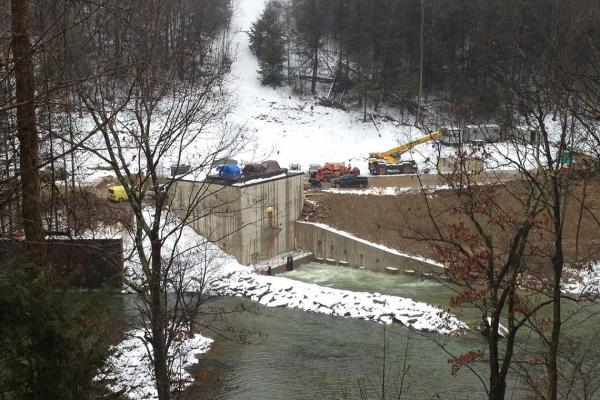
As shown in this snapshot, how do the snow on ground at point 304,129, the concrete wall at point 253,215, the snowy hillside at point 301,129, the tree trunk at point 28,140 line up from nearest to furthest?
the tree trunk at point 28,140 → the concrete wall at point 253,215 → the snow on ground at point 304,129 → the snowy hillside at point 301,129

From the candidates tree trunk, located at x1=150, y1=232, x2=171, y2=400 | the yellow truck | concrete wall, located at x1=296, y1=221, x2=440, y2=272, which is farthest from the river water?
the yellow truck

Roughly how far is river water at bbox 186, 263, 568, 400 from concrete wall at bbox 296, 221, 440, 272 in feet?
11.0

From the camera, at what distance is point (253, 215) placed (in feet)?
73.3

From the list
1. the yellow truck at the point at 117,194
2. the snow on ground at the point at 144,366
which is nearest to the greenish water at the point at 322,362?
the snow on ground at the point at 144,366

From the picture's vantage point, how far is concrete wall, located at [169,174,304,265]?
21484mm

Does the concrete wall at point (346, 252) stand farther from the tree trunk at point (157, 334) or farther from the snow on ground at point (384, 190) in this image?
the tree trunk at point (157, 334)

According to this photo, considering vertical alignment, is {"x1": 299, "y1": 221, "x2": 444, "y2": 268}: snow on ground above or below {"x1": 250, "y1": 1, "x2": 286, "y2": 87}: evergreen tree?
below

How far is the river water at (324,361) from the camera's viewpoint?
11859 millimetres

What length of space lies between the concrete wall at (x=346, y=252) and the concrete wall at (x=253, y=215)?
27.0 inches

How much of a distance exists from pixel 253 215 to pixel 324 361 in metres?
9.65

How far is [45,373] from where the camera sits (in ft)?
10.9

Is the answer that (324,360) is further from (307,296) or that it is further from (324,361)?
(307,296)

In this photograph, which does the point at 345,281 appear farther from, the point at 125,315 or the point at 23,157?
the point at 23,157

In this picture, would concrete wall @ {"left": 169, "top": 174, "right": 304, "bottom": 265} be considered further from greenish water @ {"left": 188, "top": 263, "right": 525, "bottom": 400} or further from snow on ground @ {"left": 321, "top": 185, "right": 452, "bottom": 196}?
greenish water @ {"left": 188, "top": 263, "right": 525, "bottom": 400}
